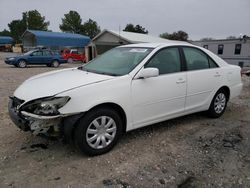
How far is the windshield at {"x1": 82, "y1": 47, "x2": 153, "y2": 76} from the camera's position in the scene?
3.95 m

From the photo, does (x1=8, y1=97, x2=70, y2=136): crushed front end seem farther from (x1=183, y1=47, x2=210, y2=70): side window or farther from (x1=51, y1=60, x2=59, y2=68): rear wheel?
(x1=51, y1=60, x2=59, y2=68): rear wheel

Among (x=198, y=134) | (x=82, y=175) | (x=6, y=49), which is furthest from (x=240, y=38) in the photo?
(x=6, y=49)

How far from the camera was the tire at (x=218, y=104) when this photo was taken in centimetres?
516

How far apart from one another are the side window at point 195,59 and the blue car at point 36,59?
54.3ft

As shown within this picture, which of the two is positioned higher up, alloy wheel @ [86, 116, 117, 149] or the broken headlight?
the broken headlight

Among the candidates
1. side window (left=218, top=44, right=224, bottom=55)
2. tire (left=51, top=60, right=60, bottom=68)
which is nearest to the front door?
tire (left=51, top=60, right=60, bottom=68)

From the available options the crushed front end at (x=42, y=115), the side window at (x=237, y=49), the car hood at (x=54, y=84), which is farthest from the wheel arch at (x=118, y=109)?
the side window at (x=237, y=49)

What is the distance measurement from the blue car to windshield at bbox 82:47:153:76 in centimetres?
1577

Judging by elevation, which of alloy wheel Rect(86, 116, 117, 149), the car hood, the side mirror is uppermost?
the side mirror

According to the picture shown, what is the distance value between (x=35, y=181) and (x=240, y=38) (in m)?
32.5

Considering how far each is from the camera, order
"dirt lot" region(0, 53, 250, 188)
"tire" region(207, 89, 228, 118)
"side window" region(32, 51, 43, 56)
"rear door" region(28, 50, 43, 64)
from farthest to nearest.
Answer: "side window" region(32, 51, 43, 56), "rear door" region(28, 50, 43, 64), "tire" region(207, 89, 228, 118), "dirt lot" region(0, 53, 250, 188)

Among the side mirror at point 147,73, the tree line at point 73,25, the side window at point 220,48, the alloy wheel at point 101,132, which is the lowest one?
the alloy wheel at point 101,132

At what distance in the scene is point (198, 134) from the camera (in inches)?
175

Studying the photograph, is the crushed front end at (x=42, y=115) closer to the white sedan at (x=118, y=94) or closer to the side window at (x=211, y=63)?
the white sedan at (x=118, y=94)
